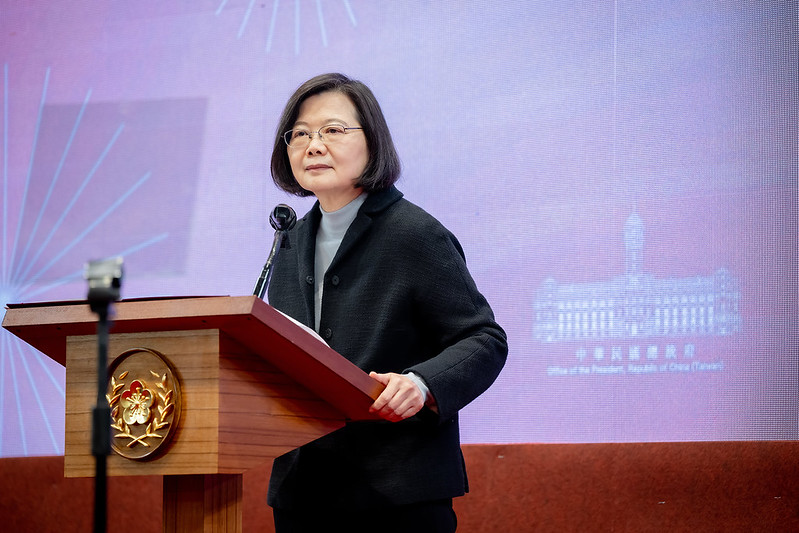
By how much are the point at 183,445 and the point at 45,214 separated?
2093mm

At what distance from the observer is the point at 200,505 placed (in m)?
1.22

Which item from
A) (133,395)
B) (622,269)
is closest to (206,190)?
(622,269)

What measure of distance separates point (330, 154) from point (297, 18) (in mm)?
1283

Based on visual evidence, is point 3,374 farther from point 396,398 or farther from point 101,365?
point 101,365

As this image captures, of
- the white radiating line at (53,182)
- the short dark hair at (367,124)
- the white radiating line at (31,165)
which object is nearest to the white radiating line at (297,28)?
the white radiating line at (53,182)

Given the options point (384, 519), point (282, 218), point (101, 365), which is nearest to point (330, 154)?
point (282, 218)

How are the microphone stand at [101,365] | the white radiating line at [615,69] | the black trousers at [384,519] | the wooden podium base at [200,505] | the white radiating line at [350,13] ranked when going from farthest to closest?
the white radiating line at [350,13] < the white radiating line at [615,69] < the black trousers at [384,519] < the wooden podium base at [200,505] < the microphone stand at [101,365]

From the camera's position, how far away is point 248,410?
122 centimetres

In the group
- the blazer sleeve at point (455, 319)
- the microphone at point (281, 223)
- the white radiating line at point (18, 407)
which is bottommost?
the white radiating line at point (18, 407)

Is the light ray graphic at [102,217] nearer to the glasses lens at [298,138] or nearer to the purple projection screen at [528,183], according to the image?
the purple projection screen at [528,183]

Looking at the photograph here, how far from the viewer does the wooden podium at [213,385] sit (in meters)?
1.16

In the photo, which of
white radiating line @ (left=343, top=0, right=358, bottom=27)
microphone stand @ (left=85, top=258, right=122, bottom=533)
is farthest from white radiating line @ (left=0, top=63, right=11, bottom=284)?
microphone stand @ (left=85, top=258, right=122, bottom=533)

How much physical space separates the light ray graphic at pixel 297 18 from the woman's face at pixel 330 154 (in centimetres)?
108

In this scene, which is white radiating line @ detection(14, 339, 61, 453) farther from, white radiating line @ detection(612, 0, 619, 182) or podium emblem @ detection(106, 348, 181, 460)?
white radiating line @ detection(612, 0, 619, 182)
